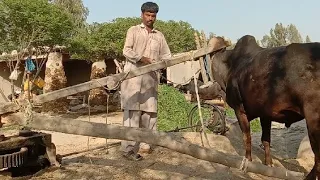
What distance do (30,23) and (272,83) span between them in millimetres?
12296

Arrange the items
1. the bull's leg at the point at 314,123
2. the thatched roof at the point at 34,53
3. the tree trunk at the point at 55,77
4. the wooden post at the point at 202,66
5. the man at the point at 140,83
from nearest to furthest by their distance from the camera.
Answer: the bull's leg at the point at 314,123, the wooden post at the point at 202,66, the man at the point at 140,83, the thatched roof at the point at 34,53, the tree trunk at the point at 55,77

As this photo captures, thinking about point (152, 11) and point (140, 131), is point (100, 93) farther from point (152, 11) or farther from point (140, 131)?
point (140, 131)

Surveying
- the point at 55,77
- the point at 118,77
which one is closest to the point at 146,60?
the point at 118,77

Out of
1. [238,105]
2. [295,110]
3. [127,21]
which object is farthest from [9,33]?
[295,110]

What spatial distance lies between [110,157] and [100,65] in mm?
13253

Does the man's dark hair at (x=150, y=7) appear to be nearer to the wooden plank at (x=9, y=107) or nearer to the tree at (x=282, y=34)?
the wooden plank at (x=9, y=107)

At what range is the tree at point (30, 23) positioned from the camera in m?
14.4

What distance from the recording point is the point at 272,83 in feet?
13.3

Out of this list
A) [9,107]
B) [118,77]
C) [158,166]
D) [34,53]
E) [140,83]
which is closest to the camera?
[9,107]

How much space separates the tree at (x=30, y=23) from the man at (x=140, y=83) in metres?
10.3

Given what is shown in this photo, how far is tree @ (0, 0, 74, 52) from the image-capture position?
1438 centimetres

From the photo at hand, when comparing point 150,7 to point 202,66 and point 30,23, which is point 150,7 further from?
point 30,23

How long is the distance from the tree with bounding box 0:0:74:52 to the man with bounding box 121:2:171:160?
33.6 ft

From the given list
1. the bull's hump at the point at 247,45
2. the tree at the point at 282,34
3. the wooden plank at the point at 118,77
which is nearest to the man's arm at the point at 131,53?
the wooden plank at the point at 118,77
